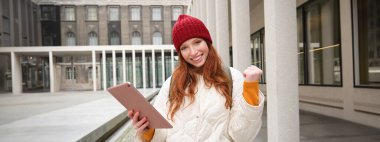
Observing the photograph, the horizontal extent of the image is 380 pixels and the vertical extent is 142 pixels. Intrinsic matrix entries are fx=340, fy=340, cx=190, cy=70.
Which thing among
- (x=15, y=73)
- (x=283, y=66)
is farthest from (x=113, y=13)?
(x=283, y=66)

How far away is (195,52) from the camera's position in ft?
7.03

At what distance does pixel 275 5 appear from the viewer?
5238 mm

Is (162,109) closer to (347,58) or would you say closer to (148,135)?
(148,135)

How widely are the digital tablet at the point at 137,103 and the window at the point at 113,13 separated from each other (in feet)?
157

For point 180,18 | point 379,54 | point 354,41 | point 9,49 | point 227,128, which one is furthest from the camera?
point 9,49

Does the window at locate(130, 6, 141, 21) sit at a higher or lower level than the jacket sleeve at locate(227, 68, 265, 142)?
higher

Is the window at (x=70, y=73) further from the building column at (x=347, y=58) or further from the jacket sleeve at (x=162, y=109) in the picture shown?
the jacket sleeve at (x=162, y=109)

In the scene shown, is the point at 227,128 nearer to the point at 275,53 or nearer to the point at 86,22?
the point at 275,53

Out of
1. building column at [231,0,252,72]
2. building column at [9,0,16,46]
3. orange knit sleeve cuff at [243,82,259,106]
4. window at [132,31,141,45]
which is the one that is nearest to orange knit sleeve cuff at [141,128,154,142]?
orange knit sleeve cuff at [243,82,259,106]

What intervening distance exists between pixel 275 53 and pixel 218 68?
3.34 meters

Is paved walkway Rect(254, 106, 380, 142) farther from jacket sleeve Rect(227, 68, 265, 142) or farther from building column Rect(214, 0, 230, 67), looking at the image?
jacket sleeve Rect(227, 68, 265, 142)

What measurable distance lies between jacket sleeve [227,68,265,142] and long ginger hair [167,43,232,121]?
0.17ft

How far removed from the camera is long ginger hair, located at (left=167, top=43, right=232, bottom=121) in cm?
211

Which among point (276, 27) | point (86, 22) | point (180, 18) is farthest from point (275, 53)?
point (86, 22)
